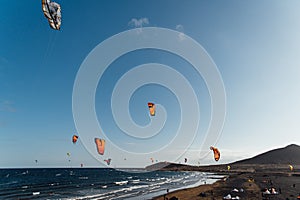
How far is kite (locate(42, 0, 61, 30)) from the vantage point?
1092 centimetres

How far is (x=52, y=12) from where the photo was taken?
37.2 feet

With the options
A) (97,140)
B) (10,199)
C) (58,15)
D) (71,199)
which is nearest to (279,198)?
(97,140)

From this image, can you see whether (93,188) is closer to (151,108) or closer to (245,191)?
(245,191)

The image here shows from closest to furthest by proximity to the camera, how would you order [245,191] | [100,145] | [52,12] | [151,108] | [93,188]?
1. [52,12]
2. [100,145]
3. [151,108]
4. [245,191]
5. [93,188]

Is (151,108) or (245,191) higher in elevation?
(151,108)

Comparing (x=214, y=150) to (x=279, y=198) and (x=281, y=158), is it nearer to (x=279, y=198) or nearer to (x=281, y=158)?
(x=279, y=198)

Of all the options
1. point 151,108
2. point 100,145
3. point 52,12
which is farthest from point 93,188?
point 52,12

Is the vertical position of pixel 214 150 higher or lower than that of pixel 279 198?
higher

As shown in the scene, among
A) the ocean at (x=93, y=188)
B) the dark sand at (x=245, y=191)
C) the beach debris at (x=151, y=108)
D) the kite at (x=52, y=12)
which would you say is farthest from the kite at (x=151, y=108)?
the ocean at (x=93, y=188)

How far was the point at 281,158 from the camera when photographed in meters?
197

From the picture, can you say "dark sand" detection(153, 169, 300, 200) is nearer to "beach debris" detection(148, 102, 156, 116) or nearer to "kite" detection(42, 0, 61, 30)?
"beach debris" detection(148, 102, 156, 116)

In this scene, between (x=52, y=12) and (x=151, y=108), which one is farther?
(x=151, y=108)

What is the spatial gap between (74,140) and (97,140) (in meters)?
3.33

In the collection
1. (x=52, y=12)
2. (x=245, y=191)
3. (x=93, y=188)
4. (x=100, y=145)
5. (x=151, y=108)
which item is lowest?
(x=245, y=191)
